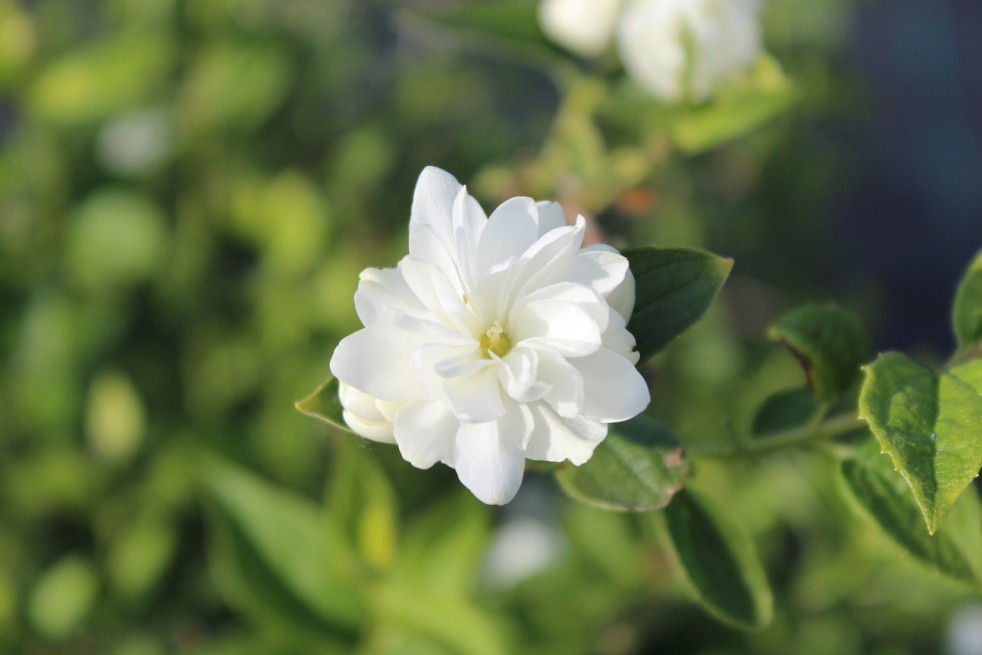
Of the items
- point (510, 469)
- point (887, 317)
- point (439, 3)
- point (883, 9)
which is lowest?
point (887, 317)

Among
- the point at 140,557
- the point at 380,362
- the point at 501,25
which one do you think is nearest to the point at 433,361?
the point at 380,362

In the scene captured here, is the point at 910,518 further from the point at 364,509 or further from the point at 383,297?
the point at 364,509

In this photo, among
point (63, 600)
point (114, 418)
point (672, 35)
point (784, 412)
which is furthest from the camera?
point (114, 418)

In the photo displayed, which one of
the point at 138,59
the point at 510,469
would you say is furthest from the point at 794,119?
the point at 510,469

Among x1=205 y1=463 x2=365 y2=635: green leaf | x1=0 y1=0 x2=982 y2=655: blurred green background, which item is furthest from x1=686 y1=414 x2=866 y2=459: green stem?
x1=205 y1=463 x2=365 y2=635: green leaf

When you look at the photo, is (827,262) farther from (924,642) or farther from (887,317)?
(924,642)
